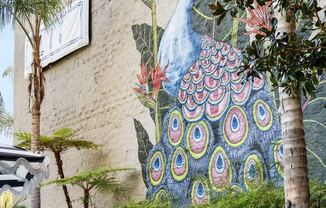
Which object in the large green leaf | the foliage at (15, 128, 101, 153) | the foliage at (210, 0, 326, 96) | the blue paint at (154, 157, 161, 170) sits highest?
the large green leaf

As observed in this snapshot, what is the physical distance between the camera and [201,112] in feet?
29.4

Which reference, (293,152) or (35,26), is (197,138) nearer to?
(35,26)

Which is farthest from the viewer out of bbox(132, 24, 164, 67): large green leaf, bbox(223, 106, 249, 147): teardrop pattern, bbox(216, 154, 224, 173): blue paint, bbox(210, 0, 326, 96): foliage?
bbox(132, 24, 164, 67): large green leaf

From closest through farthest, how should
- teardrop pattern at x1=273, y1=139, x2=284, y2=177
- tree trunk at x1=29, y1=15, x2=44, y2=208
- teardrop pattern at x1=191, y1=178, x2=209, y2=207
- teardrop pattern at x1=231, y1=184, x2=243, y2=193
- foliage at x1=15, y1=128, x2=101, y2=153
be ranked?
1. teardrop pattern at x1=273, y1=139, x2=284, y2=177
2. teardrop pattern at x1=231, y1=184, x2=243, y2=193
3. teardrop pattern at x1=191, y1=178, x2=209, y2=207
4. tree trunk at x1=29, y1=15, x2=44, y2=208
5. foliage at x1=15, y1=128, x2=101, y2=153

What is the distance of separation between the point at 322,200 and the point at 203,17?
13.1 feet

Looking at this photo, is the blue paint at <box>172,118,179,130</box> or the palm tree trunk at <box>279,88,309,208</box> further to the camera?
the blue paint at <box>172,118,179,130</box>

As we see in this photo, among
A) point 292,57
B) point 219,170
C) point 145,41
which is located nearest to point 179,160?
point 219,170

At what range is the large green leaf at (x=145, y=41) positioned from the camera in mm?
10133

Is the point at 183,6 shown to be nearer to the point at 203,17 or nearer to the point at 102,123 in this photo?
the point at 203,17

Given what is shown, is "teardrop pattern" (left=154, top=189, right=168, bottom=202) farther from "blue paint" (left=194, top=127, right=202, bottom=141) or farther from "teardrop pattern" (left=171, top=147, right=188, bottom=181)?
"blue paint" (left=194, top=127, right=202, bottom=141)

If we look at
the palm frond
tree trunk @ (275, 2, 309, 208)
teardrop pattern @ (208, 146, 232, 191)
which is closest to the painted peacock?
teardrop pattern @ (208, 146, 232, 191)

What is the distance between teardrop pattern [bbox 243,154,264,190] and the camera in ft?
25.6

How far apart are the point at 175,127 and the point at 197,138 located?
56 cm

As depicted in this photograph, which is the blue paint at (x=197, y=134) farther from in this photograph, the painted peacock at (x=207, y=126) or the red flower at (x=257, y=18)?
the red flower at (x=257, y=18)
